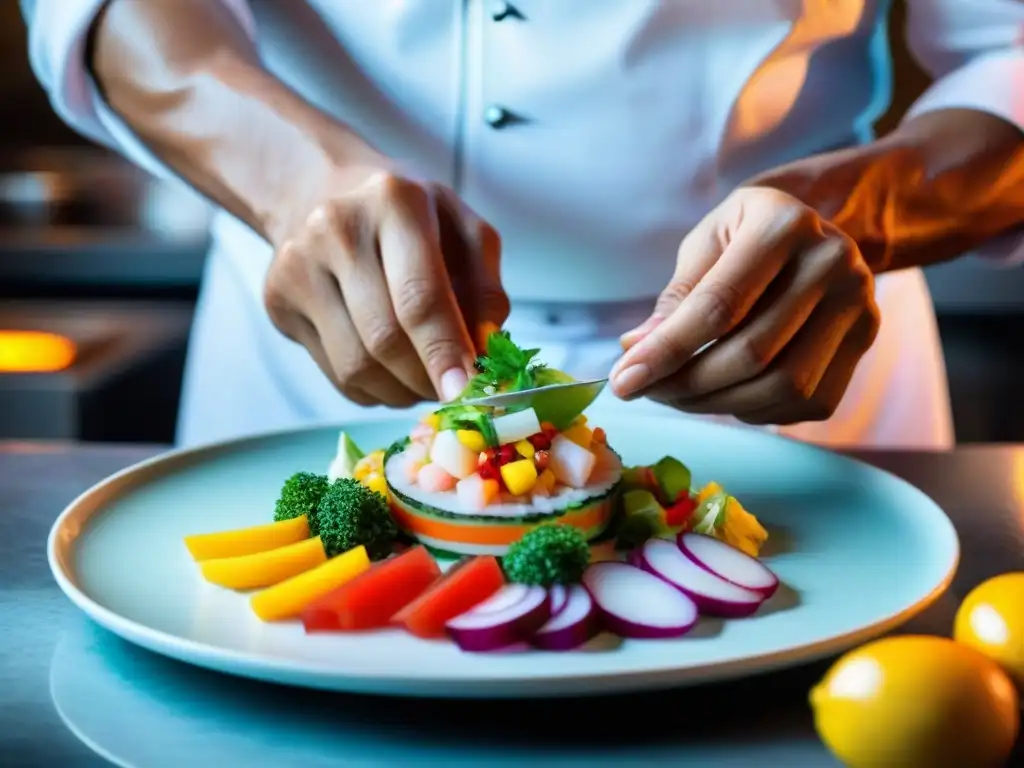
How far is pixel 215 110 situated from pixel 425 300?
0.57 m

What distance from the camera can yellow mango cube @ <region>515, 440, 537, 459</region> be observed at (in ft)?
4.39

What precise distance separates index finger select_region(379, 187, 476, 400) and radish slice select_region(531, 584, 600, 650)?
1.19 ft

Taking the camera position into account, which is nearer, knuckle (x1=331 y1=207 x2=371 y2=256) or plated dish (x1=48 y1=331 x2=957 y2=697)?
plated dish (x1=48 y1=331 x2=957 y2=697)

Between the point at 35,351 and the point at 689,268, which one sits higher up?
the point at 689,268

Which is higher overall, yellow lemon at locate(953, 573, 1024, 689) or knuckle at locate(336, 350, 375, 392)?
yellow lemon at locate(953, 573, 1024, 689)

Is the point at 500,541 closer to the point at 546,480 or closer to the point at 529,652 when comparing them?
the point at 546,480

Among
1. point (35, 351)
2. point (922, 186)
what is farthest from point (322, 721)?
point (35, 351)

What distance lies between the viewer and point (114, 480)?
1.49 m

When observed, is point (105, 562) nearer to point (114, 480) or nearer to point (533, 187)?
point (114, 480)

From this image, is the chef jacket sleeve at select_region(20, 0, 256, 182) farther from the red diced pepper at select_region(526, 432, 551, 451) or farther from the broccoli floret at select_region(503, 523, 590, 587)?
the broccoli floret at select_region(503, 523, 590, 587)

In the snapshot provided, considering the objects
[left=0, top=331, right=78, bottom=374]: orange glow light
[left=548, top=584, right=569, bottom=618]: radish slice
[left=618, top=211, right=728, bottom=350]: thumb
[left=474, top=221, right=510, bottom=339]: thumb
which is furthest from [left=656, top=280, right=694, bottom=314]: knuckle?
[left=0, top=331, right=78, bottom=374]: orange glow light

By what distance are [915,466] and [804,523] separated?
472 mm

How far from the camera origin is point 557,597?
1.09m

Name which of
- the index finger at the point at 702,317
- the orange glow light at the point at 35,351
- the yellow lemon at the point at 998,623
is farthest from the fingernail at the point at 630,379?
the orange glow light at the point at 35,351
